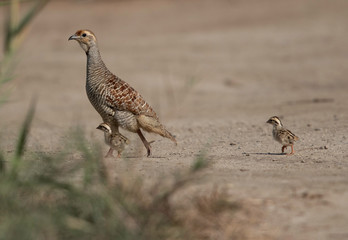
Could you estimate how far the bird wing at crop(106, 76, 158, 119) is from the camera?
9.02 metres

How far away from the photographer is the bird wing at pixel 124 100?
9.02 metres

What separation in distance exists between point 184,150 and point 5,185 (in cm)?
460

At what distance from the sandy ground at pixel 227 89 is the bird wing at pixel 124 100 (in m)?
0.61

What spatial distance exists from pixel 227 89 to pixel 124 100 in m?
8.50

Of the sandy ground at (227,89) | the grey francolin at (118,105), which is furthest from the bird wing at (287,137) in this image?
the grey francolin at (118,105)

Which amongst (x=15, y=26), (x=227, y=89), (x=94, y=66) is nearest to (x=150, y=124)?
(x=94, y=66)

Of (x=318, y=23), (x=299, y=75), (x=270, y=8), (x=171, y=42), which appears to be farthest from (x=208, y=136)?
(x=270, y=8)

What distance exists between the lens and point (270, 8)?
27.5 m

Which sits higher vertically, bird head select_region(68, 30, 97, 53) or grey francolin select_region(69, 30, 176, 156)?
bird head select_region(68, 30, 97, 53)

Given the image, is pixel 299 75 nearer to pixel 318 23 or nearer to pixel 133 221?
pixel 318 23

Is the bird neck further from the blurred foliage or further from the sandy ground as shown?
the blurred foliage

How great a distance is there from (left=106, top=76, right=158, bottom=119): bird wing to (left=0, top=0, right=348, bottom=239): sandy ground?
61 centimetres

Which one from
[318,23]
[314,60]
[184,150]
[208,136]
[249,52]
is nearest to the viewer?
[184,150]

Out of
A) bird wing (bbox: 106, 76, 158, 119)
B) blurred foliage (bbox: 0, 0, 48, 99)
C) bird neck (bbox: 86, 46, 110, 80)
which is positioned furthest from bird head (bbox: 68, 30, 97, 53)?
blurred foliage (bbox: 0, 0, 48, 99)
